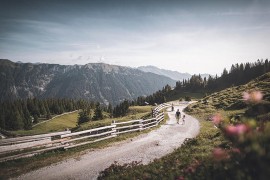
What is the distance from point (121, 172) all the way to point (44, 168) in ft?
17.1

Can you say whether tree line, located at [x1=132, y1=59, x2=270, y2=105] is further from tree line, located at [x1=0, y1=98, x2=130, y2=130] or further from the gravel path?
the gravel path

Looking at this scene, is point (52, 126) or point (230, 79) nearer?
point (52, 126)

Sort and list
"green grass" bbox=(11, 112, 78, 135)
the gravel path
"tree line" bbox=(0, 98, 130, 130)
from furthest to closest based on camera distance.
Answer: "green grass" bbox=(11, 112, 78, 135), "tree line" bbox=(0, 98, 130, 130), the gravel path

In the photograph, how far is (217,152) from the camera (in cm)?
505

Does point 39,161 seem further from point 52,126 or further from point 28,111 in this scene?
point 28,111

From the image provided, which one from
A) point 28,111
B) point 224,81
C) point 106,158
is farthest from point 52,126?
point 224,81

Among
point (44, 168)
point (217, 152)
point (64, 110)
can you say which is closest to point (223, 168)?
point (217, 152)

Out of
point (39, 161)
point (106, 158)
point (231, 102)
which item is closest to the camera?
point (39, 161)

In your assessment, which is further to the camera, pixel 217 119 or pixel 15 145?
pixel 15 145

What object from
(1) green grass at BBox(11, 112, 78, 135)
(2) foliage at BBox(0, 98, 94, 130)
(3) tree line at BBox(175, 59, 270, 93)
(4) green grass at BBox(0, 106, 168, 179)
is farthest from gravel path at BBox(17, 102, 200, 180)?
(3) tree line at BBox(175, 59, 270, 93)

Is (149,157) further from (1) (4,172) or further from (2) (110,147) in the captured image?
(1) (4,172)

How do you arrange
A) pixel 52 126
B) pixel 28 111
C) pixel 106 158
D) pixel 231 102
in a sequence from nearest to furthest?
1. pixel 106 158
2. pixel 231 102
3. pixel 52 126
4. pixel 28 111

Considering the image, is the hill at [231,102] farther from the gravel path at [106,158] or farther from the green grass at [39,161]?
the green grass at [39,161]

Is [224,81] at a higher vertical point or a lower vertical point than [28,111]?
higher
